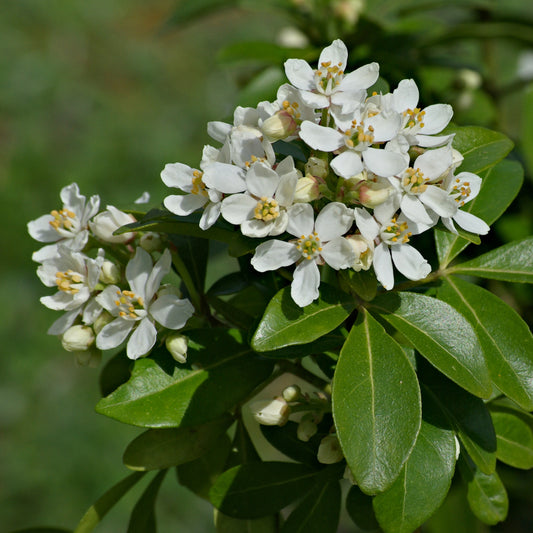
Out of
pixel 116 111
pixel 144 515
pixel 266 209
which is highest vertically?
pixel 266 209

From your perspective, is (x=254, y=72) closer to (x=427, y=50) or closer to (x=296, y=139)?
(x=427, y=50)

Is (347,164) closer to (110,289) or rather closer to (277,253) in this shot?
(277,253)

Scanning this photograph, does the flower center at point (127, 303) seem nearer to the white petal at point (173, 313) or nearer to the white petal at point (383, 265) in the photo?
the white petal at point (173, 313)

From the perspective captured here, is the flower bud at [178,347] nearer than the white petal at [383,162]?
No

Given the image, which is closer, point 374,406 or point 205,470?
point 374,406

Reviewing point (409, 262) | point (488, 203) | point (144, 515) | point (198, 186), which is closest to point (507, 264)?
point (488, 203)

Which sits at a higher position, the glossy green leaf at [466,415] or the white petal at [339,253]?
the white petal at [339,253]

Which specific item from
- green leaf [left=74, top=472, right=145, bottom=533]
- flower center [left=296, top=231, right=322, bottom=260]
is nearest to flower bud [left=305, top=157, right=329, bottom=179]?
flower center [left=296, top=231, right=322, bottom=260]

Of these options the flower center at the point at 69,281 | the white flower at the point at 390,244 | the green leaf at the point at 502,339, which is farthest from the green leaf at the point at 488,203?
the flower center at the point at 69,281
